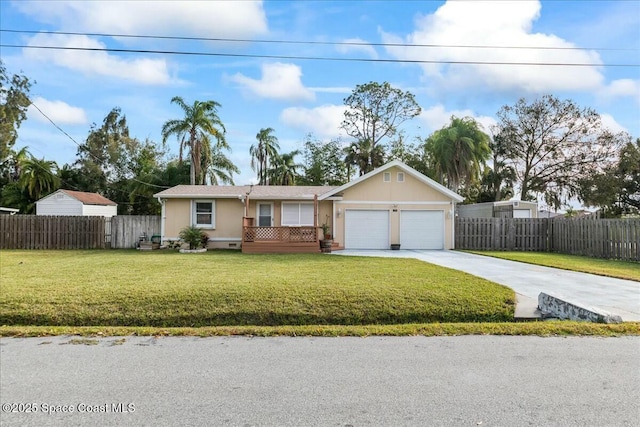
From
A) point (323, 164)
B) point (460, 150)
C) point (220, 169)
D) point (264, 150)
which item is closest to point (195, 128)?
point (220, 169)

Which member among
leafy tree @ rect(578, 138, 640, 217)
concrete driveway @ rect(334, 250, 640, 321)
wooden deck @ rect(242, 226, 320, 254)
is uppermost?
leafy tree @ rect(578, 138, 640, 217)

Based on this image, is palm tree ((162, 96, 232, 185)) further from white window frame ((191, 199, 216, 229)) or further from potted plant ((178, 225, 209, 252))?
potted plant ((178, 225, 209, 252))

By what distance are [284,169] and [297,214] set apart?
17839 millimetres

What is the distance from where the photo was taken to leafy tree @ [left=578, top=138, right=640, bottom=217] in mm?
29734

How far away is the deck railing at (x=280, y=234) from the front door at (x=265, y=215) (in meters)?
1.78

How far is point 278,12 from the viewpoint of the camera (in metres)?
10.9

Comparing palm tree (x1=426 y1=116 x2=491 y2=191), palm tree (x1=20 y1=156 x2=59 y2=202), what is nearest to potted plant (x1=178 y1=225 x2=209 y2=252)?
palm tree (x1=426 y1=116 x2=491 y2=191)

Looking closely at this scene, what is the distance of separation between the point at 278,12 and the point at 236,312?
28.3 ft

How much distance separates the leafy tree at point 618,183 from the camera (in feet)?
97.6

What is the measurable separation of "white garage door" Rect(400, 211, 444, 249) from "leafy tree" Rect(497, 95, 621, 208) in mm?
19108

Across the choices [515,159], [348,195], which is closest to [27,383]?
[348,195]

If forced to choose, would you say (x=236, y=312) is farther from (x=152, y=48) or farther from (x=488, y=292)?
(x=152, y=48)

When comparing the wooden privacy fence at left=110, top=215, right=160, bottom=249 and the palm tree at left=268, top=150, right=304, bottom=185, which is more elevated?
the palm tree at left=268, top=150, right=304, bottom=185

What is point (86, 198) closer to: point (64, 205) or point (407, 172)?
point (64, 205)
